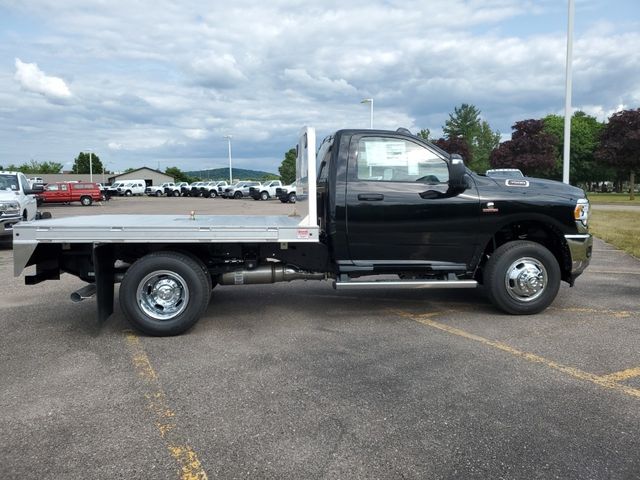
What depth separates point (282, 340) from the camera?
5328 mm

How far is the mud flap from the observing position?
17.2 ft

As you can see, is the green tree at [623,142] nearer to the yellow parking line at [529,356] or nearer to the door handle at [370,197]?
the yellow parking line at [529,356]

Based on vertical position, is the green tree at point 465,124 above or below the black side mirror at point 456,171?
above

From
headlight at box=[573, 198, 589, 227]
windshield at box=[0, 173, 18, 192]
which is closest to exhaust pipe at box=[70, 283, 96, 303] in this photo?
headlight at box=[573, 198, 589, 227]

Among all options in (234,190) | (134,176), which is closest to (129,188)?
(234,190)

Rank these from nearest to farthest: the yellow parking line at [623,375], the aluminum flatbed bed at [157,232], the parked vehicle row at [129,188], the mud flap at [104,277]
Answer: the yellow parking line at [623,375] → the aluminum flatbed bed at [157,232] → the mud flap at [104,277] → the parked vehicle row at [129,188]

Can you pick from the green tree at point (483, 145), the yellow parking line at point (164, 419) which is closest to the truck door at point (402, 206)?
the yellow parking line at point (164, 419)

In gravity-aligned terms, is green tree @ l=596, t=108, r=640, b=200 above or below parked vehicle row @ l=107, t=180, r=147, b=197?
above

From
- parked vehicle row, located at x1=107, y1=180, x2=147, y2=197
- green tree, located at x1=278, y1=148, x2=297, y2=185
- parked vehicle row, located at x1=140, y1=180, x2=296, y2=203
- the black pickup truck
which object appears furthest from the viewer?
parked vehicle row, located at x1=107, y1=180, x2=147, y2=197

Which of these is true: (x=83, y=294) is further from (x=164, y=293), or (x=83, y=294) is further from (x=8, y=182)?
(x=8, y=182)

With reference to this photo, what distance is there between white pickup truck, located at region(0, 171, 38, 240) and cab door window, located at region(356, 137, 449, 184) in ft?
26.5

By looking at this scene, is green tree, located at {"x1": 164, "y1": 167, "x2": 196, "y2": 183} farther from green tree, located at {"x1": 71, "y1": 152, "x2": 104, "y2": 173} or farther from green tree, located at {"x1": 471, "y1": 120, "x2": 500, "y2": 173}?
green tree, located at {"x1": 471, "y1": 120, "x2": 500, "y2": 173}

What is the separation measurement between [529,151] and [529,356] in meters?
54.2

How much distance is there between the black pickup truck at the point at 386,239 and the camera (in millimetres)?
5461
